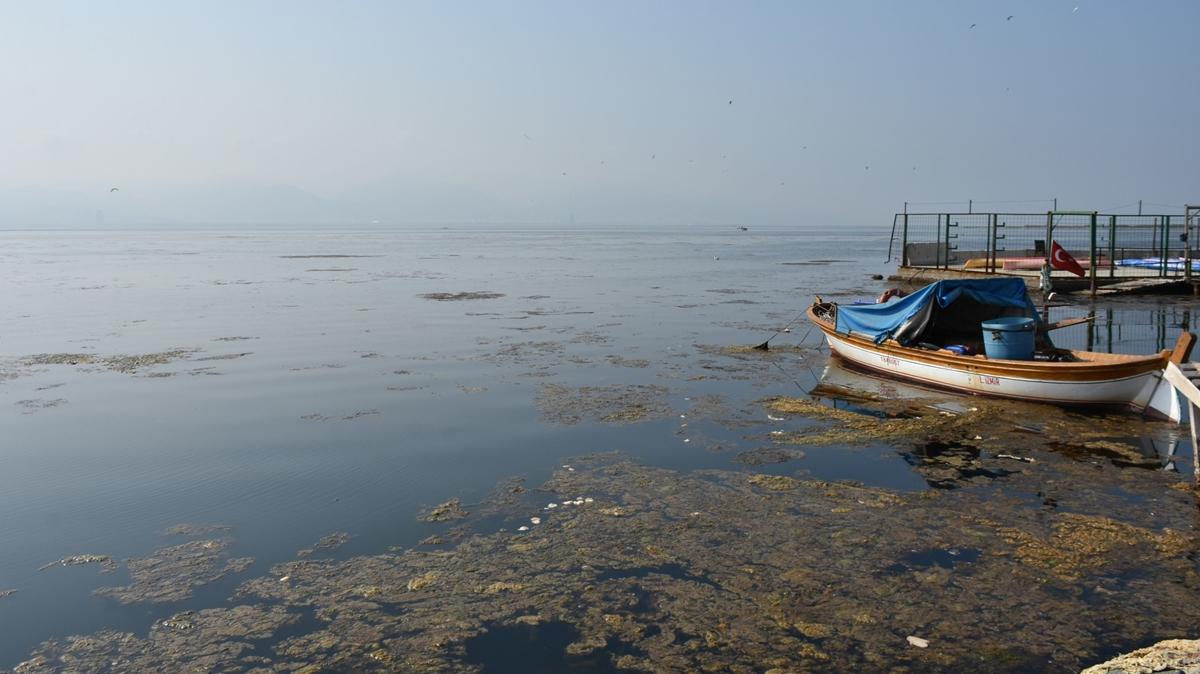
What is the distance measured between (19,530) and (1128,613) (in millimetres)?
11399

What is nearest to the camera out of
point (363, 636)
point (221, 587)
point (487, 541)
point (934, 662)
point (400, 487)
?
point (934, 662)

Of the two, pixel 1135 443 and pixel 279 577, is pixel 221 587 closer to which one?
pixel 279 577

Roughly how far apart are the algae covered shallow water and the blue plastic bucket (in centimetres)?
109

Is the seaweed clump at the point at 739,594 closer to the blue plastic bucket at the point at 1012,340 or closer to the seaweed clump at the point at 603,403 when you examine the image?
the seaweed clump at the point at 603,403

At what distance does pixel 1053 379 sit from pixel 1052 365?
28 cm

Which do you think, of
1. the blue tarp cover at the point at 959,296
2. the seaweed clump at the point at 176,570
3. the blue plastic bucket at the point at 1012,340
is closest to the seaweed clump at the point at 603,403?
the blue tarp cover at the point at 959,296

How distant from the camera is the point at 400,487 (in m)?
12.0

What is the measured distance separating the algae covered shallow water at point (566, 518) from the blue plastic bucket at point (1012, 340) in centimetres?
109

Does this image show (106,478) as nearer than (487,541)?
No

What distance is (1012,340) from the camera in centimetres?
1717

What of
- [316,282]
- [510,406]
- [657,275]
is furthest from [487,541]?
[657,275]

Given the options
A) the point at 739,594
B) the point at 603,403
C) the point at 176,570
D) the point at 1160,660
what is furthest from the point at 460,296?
the point at 1160,660

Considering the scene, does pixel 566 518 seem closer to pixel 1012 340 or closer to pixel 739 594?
pixel 739 594

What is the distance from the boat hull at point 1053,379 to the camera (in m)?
15.3
